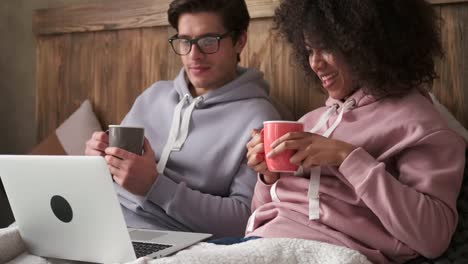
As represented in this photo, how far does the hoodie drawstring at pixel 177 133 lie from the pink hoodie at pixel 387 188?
1.58 feet

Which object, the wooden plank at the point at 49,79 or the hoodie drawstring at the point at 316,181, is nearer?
the hoodie drawstring at the point at 316,181

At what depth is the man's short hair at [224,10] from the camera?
1.77 meters

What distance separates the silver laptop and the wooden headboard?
2.70 ft

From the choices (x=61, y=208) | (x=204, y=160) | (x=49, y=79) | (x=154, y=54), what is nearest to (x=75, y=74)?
(x=49, y=79)

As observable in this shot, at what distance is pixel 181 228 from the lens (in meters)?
1.67

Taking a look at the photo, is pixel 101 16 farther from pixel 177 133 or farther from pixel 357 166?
pixel 357 166

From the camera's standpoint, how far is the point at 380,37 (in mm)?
1282

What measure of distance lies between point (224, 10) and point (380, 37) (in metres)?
0.62

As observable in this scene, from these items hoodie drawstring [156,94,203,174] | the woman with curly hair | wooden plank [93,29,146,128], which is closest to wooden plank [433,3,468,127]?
the woman with curly hair

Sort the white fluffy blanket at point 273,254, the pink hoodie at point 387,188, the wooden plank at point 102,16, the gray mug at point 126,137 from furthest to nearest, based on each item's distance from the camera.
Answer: the wooden plank at point 102,16 → the gray mug at point 126,137 → the pink hoodie at point 387,188 → the white fluffy blanket at point 273,254

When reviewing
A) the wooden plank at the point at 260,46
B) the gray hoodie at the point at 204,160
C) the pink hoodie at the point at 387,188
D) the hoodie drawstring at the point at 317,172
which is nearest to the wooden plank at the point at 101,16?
the wooden plank at the point at 260,46

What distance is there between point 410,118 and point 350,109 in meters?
0.17

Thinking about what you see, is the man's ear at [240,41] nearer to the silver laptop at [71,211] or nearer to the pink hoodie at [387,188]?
Result: the pink hoodie at [387,188]

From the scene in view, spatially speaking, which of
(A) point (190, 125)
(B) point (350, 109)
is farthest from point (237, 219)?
(B) point (350, 109)
